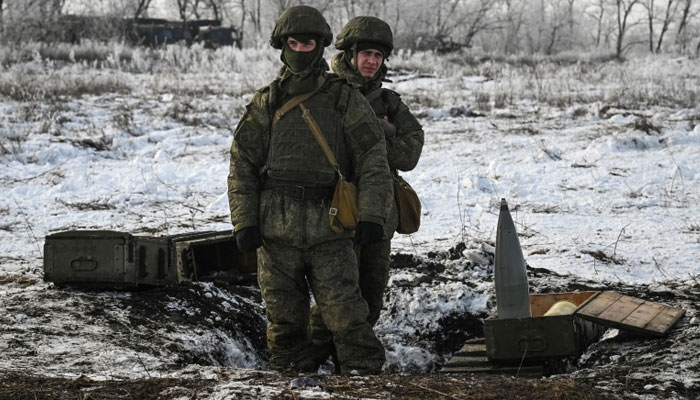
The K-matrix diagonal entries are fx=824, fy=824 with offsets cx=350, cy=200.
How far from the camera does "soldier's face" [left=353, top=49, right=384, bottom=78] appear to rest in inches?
189

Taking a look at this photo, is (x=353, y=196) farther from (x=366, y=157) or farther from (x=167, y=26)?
(x=167, y=26)

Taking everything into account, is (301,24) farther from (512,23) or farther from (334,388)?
(512,23)

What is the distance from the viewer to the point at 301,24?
4.22 metres

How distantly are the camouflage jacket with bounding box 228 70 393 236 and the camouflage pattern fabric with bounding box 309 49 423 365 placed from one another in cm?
39

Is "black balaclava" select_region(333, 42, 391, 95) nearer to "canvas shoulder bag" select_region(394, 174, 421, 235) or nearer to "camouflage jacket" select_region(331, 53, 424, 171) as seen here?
"camouflage jacket" select_region(331, 53, 424, 171)

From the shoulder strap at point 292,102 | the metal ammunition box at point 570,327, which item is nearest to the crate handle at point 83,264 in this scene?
the shoulder strap at point 292,102

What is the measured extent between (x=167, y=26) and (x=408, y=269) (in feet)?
78.2

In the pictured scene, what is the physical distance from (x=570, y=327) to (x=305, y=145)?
5.72 ft

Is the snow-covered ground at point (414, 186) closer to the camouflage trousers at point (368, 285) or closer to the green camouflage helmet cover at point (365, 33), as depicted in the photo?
the camouflage trousers at point (368, 285)

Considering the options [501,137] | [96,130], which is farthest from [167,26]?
[501,137]

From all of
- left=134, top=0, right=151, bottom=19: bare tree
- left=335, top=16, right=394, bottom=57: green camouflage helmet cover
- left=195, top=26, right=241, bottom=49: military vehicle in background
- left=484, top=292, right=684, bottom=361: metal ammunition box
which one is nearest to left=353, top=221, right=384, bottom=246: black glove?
left=484, top=292, right=684, bottom=361: metal ammunition box

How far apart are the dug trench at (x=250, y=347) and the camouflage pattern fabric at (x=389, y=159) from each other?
50 cm

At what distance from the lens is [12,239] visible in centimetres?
755

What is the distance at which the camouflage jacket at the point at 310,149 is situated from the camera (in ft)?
14.1
